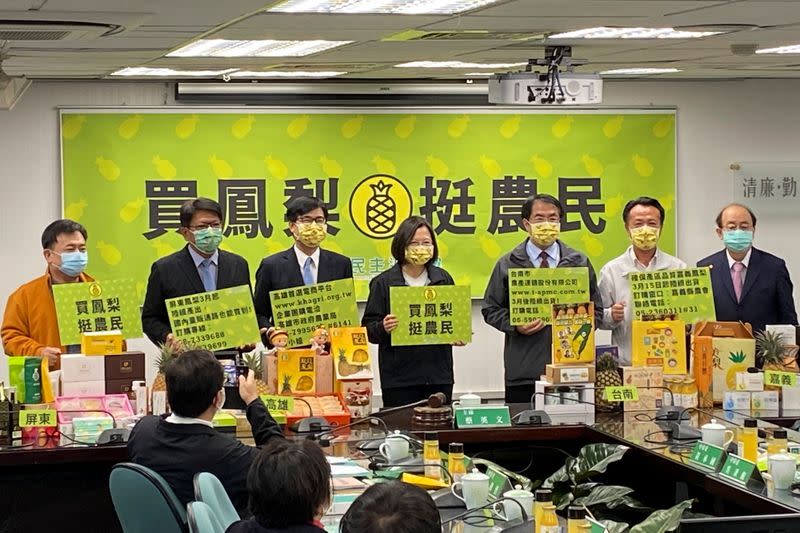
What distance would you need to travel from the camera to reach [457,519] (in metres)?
3.71

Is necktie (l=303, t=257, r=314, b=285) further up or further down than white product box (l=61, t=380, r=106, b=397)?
further up

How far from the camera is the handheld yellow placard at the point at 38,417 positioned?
4.96 meters

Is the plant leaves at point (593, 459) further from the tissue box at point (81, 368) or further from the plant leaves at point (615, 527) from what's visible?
the tissue box at point (81, 368)

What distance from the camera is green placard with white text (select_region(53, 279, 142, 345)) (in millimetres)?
5387

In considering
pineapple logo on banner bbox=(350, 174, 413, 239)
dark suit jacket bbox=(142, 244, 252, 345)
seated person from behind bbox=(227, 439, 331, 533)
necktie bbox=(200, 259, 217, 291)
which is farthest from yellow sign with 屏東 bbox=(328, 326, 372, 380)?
pineapple logo on banner bbox=(350, 174, 413, 239)

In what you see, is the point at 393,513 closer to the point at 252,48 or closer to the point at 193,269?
the point at 193,269

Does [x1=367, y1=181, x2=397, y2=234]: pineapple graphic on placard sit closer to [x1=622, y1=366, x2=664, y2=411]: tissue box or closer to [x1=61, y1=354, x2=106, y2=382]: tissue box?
[x1=622, y1=366, x2=664, y2=411]: tissue box

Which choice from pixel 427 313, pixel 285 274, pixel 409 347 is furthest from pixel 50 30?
pixel 409 347

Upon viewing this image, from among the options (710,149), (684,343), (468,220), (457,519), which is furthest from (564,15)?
(710,149)

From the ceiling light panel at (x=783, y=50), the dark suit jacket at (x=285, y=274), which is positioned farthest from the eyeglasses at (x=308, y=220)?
the ceiling light panel at (x=783, y=50)

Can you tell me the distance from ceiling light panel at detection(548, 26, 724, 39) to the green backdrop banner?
317 centimetres

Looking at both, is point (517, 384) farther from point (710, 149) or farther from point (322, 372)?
point (710, 149)

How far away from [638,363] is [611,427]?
0.47 m

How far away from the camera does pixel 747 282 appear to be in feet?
21.4
